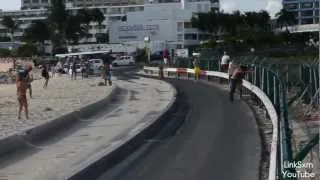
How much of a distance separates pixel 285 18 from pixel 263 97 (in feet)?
458

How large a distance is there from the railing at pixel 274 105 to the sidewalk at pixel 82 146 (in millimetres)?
3083

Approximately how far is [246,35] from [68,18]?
51772 mm

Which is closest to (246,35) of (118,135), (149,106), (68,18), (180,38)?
(180,38)

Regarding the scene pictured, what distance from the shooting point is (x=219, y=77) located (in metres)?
37.8

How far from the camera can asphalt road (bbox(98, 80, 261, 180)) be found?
11.2 m

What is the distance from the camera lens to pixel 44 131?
56.3 feet

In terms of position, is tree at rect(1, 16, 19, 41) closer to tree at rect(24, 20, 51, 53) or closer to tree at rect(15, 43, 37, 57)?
tree at rect(24, 20, 51, 53)

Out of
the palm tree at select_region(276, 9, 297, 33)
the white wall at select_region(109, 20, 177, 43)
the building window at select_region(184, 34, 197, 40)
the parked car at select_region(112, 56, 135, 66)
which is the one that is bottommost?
the parked car at select_region(112, 56, 135, 66)

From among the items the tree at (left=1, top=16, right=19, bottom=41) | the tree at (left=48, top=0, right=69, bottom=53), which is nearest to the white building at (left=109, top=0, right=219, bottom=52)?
the tree at (left=48, top=0, right=69, bottom=53)

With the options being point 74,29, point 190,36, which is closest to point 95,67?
point 74,29

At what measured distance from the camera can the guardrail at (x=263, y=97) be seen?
882 cm

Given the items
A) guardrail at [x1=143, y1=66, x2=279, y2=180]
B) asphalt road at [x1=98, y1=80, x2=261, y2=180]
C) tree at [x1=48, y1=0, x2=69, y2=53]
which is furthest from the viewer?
tree at [x1=48, y1=0, x2=69, y2=53]

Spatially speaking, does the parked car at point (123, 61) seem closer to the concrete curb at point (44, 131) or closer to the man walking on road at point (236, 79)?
the man walking on road at point (236, 79)

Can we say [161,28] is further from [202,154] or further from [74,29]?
[202,154]
